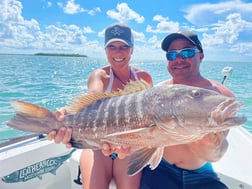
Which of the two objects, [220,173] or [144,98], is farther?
[220,173]

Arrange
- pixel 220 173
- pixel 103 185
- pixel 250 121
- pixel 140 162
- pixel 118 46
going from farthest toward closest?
pixel 250 121 < pixel 118 46 < pixel 220 173 < pixel 103 185 < pixel 140 162

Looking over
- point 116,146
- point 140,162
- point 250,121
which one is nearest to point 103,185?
point 116,146

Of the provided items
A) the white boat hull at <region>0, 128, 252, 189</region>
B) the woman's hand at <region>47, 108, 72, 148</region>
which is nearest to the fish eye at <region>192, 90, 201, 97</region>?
the woman's hand at <region>47, 108, 72, 148</region>

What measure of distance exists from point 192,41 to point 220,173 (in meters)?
1.41

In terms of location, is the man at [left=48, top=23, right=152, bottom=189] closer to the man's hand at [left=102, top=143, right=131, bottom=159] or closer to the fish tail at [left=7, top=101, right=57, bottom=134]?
the fish tail at [left=7, top=101, right=57, bottom=134]

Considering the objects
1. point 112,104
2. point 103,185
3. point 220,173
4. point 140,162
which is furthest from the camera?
point 220,173

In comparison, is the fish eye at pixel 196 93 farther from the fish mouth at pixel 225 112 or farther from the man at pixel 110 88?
the man at pixel 110 88

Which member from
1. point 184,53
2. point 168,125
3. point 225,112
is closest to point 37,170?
point 168,125

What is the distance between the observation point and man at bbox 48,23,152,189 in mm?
2498

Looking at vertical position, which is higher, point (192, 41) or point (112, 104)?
point (192, 41)

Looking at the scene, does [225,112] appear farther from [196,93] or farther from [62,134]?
[62,134]

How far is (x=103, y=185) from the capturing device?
2.50m

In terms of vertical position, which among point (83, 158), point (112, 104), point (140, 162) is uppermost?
point (112, 104)

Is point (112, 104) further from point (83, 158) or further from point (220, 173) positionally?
point (220, 173)
